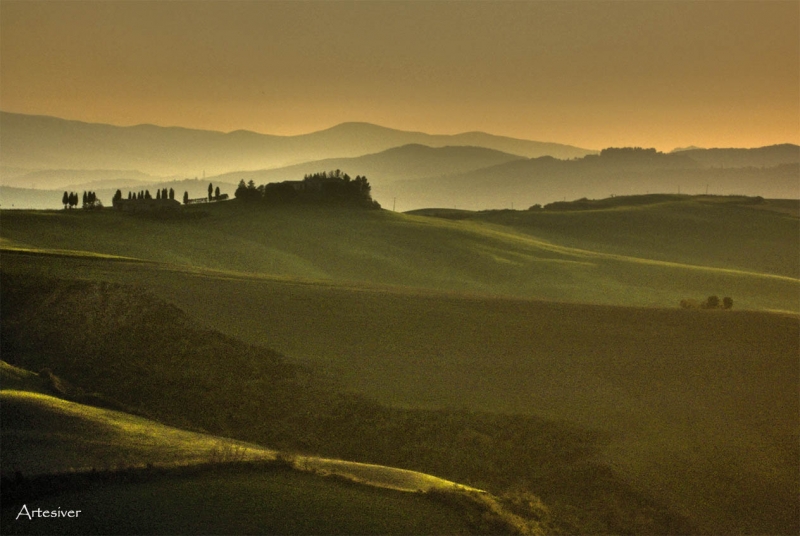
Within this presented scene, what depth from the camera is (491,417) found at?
79.6 ft

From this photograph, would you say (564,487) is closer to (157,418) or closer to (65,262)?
(157,418)

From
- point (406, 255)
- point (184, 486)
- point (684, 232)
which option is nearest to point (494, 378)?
point (184, 486)

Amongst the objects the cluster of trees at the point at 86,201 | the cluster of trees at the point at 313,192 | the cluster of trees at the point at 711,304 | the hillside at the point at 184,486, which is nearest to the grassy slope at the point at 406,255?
the cluster of trees at the point at 313,192

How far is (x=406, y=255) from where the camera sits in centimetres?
6900

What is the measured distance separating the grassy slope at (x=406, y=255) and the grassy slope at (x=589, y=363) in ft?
49.5

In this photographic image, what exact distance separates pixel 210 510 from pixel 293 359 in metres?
14.5

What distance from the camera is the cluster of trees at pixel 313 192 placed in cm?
9144

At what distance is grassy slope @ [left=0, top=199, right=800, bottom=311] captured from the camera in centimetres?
5819

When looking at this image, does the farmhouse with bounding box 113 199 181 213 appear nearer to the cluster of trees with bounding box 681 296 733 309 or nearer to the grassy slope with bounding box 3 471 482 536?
the cluster of trees with bounding box 681 296 733 309

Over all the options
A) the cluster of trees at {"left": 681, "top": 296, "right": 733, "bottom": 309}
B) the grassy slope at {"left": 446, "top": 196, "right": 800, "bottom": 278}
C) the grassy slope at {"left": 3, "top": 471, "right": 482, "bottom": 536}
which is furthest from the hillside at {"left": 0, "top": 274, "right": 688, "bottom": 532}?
the grassy slope at {"left": 446, "top": 196, "right": 800, "bottom": 278}

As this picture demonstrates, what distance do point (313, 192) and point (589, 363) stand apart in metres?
66.6

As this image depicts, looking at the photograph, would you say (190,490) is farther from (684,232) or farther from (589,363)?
(684,232)

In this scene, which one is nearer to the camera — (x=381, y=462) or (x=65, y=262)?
(x=381, y=462)

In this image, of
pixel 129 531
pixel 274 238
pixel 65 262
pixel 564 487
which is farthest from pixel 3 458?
pixel 274 238
